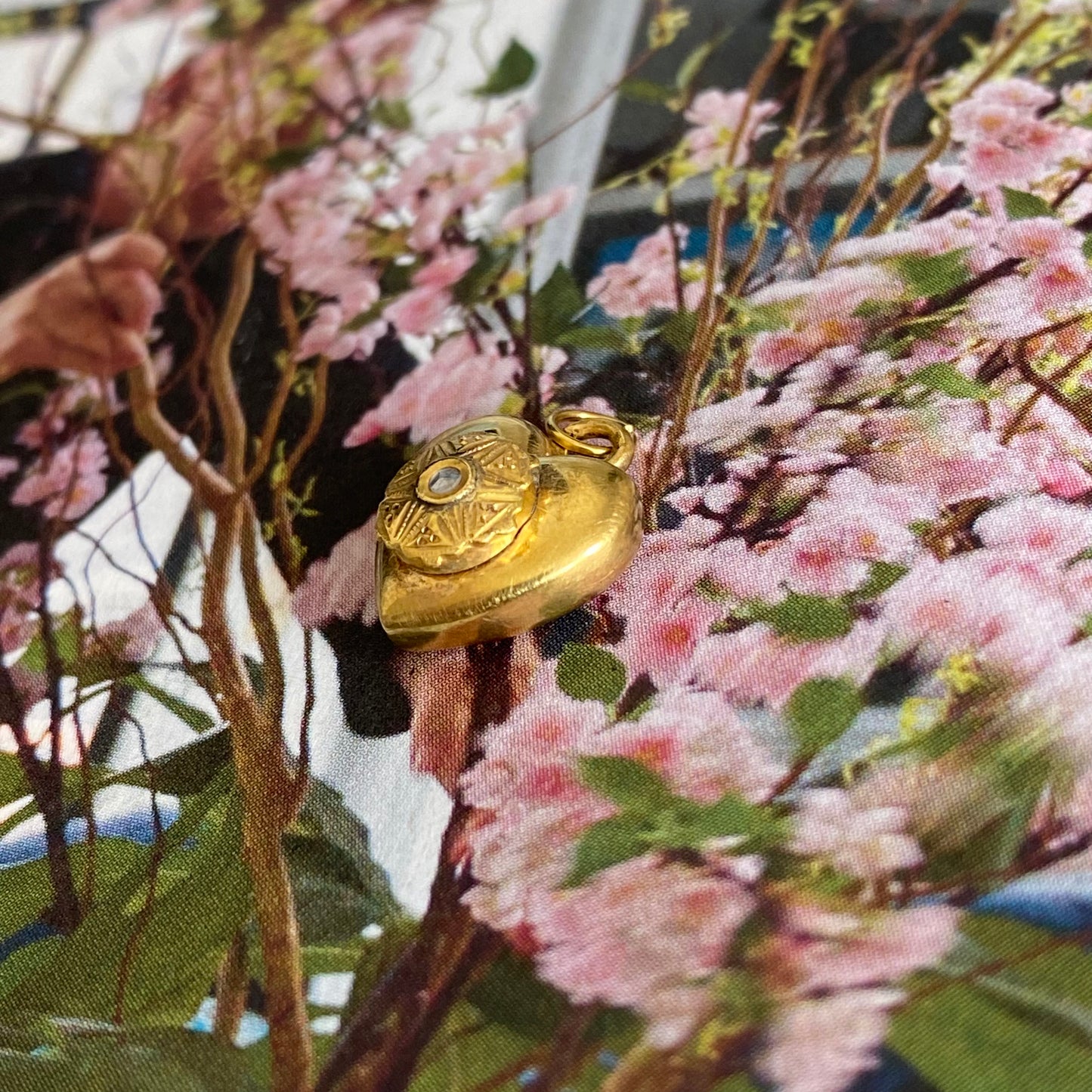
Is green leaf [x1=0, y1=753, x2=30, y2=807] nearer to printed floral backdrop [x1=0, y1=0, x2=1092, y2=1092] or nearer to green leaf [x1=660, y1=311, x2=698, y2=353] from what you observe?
printed floral backdrop [x1=0, y1=0, x2=1092, y2=1092]

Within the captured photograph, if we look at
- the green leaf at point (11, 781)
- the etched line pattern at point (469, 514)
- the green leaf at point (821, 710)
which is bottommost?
the green leaf at point (11, 781)

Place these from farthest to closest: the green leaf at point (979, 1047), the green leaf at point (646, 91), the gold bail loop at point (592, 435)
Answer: the green leaf at point (646, 91) < the gold bail loop at point (592, 435) < the green leaf at point (979, 1047)

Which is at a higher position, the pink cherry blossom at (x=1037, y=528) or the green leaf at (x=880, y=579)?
the pink cherry blossom at (x=1037, y=528)

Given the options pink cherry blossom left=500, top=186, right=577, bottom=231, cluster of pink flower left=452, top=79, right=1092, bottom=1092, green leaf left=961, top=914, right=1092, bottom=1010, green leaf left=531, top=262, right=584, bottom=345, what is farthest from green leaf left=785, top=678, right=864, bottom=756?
pink cherry blossom left=500, top=186, right=577, bottom=231

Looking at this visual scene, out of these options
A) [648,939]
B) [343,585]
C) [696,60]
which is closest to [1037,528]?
[648,939]

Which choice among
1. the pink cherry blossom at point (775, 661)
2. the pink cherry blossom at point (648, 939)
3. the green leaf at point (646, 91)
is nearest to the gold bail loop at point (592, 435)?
the pink cherry blossom at point (775, 661)

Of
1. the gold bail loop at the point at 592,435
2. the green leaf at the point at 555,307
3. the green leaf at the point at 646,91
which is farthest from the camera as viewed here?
the green leaf at the point at 646,91

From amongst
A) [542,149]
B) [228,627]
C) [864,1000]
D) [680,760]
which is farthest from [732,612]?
[542,149]

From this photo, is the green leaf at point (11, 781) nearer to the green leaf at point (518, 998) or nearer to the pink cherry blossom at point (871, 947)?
the green leaf at point (518, 998)
